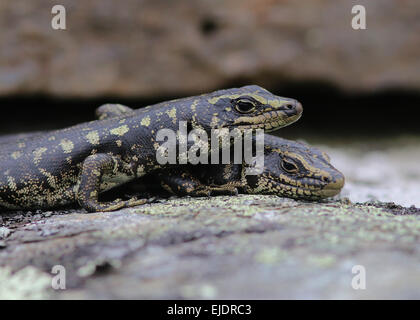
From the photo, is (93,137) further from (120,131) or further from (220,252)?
(220,252)

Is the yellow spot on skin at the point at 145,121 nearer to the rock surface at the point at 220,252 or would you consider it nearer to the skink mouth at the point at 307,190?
the rock surface at the point at 220,252

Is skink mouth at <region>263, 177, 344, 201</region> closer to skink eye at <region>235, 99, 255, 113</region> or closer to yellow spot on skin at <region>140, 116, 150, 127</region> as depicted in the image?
skink eye at <region>235, 99, 255, 113</region>

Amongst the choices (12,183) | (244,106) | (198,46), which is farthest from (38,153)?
(198,46)

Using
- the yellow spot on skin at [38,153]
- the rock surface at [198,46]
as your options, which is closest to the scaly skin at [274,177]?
the yellow spot on skin at [38,153]

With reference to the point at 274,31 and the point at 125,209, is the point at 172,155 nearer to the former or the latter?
the point at 125,209

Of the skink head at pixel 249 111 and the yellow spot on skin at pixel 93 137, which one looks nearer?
the skink head at pixel 249 111

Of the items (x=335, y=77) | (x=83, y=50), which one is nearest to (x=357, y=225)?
(x=335, y=77)
